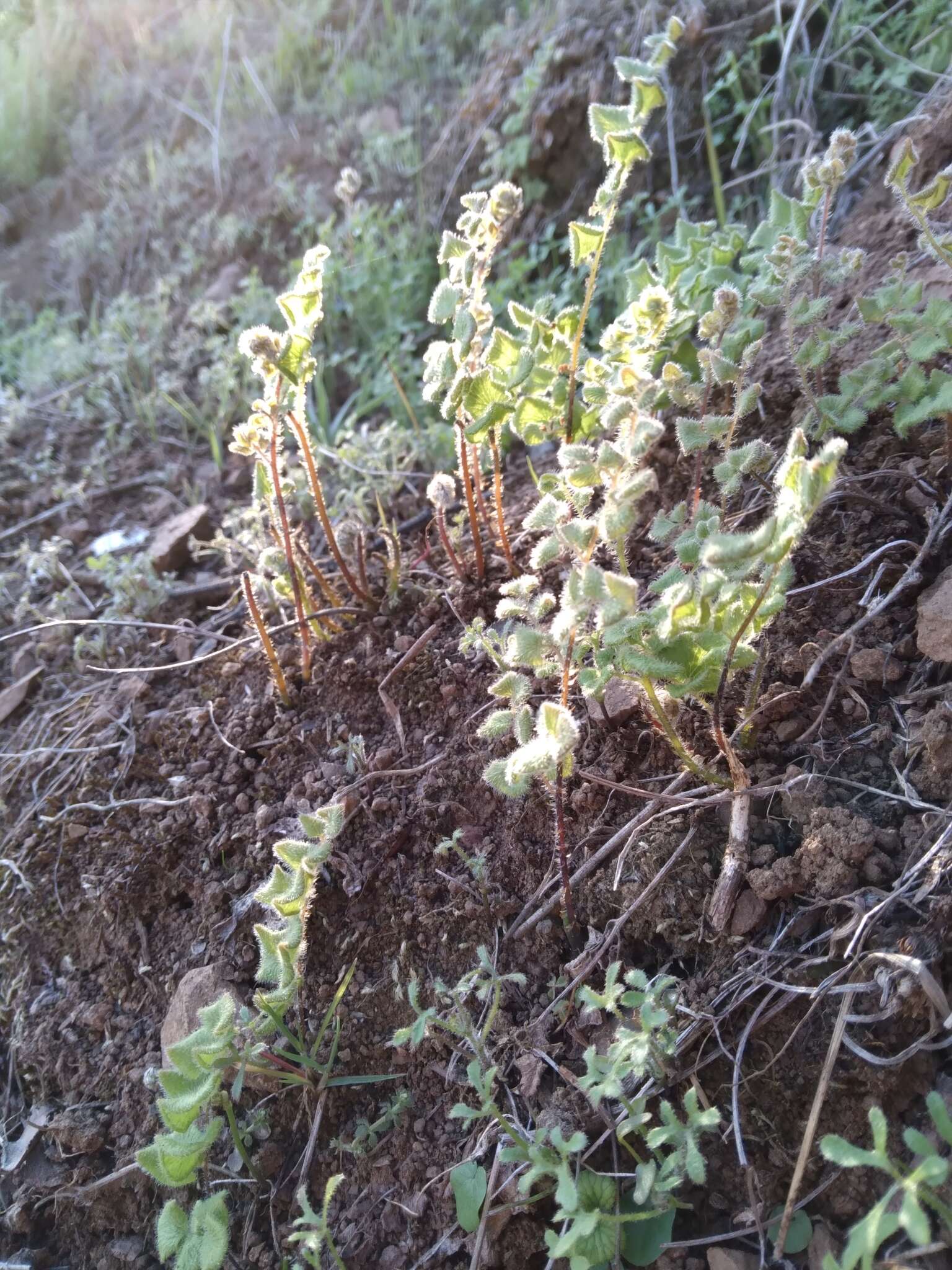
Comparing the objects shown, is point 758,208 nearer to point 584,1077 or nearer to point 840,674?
point 840,674

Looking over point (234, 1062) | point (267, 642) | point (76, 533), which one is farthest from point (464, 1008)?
point (76, 533)

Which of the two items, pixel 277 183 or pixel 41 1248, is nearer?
pixel 41 1248

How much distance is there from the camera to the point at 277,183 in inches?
150

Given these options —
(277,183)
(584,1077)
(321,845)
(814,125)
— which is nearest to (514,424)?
(321,845)

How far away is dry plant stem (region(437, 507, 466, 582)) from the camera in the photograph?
191 centimetres

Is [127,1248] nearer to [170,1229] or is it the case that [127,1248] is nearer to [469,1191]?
[170,1229]

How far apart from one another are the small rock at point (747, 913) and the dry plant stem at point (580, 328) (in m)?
0.94

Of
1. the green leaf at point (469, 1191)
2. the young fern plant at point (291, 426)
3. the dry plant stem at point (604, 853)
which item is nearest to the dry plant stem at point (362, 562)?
the young fern plant at point (291, 426)

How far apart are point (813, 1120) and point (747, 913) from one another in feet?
0.90

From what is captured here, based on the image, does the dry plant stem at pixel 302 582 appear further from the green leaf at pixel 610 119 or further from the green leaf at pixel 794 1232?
the green leaf at pixel 794 1232

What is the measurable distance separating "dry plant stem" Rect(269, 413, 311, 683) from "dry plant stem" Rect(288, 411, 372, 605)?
0.18 feet

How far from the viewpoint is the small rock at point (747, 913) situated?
1374 mm

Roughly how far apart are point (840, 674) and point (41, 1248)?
162 cm

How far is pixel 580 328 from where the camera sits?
5.98 feet
